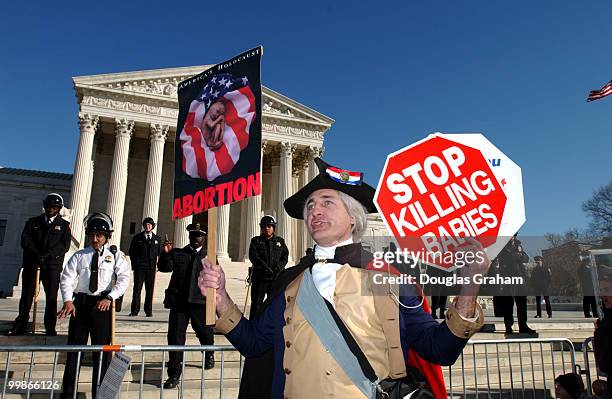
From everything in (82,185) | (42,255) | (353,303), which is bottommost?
(353,303)

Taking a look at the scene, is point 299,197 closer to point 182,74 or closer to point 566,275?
point 566,275

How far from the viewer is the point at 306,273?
239cm

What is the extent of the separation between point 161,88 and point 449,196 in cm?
3901

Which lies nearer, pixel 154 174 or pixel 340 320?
pixel 340 320

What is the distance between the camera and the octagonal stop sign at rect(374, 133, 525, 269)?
1685 millimetres

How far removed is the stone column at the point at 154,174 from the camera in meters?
34.4

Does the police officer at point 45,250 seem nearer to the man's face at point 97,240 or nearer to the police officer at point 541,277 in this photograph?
the man's face at point 97,240

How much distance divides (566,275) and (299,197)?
9.18 feet

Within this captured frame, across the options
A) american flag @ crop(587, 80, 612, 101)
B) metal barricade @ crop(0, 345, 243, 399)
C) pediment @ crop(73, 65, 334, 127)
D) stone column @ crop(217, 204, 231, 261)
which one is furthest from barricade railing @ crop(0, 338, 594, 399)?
pediment @ crop(73, 65, 334, 127)

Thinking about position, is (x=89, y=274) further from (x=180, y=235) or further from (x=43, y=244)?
(x=180, y=235)

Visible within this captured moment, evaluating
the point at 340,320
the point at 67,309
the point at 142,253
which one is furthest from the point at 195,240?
the point at 340,320

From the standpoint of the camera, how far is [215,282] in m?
2.44

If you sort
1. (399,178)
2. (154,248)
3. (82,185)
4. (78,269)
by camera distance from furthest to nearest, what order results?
1. (82,185)
2. (154,248)
3. (78,269)
4. (399,178)

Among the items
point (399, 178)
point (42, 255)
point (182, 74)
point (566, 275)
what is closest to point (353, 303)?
point (399, 178)
